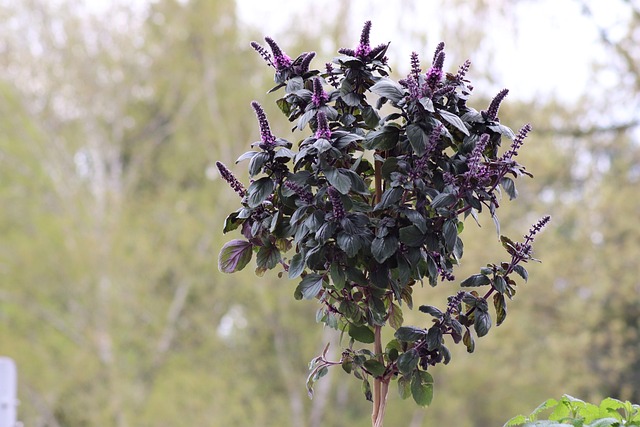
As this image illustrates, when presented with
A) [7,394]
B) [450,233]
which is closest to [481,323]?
[450,233]

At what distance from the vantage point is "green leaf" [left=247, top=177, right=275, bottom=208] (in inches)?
53.3

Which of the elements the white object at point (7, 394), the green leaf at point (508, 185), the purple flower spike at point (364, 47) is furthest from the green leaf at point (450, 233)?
the white object at point (7, 394)

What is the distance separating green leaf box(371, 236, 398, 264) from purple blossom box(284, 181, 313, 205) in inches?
5.0

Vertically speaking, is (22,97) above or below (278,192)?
above

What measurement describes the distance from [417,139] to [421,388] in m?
0.42

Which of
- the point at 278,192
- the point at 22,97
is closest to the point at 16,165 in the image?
the point at 22,97

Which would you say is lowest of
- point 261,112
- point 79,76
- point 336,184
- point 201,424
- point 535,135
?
point 336,184

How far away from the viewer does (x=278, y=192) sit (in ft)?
4.64

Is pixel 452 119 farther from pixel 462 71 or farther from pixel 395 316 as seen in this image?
pixel 395 316

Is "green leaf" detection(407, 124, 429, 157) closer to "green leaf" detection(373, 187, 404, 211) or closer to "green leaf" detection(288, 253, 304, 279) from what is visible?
"green leaf" detection(373, 187, 404, 211)

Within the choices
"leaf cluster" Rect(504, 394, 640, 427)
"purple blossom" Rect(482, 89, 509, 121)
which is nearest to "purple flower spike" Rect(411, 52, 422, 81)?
"purple blossom" Rect(482, 89, 509, 121)

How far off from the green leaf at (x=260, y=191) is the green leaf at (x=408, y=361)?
341mm

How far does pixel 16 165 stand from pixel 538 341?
5.56 m

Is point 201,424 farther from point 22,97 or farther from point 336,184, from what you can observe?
point 336,184
